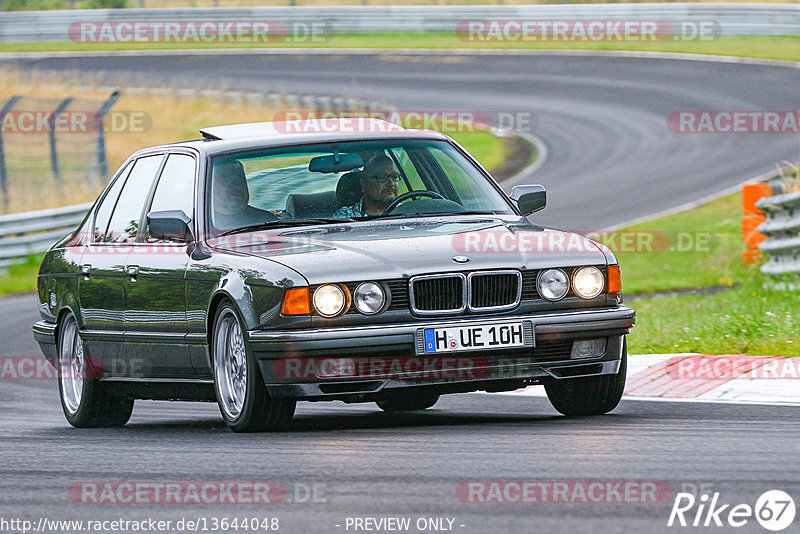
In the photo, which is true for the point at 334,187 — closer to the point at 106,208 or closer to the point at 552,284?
the point at 552,284

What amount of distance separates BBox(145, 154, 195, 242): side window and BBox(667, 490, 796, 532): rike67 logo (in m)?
4.26

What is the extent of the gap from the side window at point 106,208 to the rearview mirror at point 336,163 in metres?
1.70

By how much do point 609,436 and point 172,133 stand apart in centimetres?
2549

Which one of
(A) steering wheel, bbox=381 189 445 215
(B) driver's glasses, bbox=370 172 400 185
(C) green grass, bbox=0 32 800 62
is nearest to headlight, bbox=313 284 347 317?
(A) steering wheel, bbox=381 189 445 215

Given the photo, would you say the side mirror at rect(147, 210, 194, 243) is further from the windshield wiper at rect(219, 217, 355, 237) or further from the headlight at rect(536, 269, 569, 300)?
the headlight at rect(536, 269, 569, 300)

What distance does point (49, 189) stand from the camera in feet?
85.6

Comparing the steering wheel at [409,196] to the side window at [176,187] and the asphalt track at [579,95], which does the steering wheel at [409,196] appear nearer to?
the side window at [176,187]

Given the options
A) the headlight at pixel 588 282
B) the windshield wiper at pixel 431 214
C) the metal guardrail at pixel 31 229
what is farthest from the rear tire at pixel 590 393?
the metal guardrail at pixel 31 229

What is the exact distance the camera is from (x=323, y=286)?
7699mm

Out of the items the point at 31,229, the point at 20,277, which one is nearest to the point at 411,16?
the point at 31,229

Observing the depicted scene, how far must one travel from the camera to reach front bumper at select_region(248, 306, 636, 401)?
764 cm

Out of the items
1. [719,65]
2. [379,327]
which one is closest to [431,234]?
[379,327]

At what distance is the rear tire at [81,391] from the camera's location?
9836mm

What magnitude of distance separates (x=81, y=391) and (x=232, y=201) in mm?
1844
